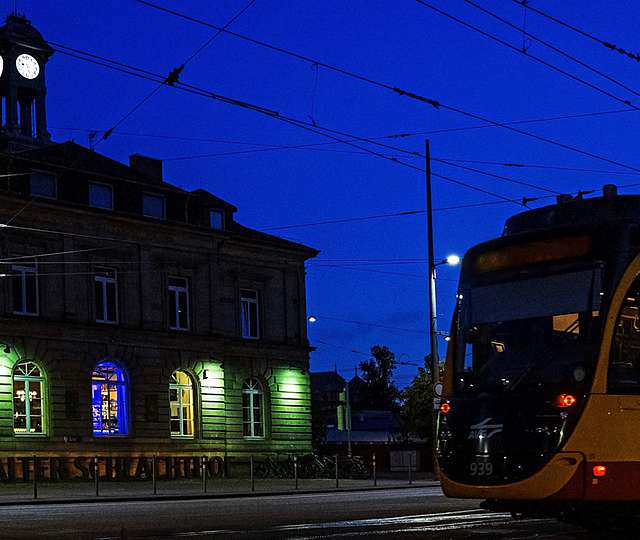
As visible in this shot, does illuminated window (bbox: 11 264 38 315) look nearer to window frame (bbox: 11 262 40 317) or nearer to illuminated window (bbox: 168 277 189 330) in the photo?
window frame (bbox: 11 262 40 317)

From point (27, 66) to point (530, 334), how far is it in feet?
144

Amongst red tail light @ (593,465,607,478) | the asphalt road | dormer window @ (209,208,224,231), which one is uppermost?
dormer window @ (209,208,224,231)

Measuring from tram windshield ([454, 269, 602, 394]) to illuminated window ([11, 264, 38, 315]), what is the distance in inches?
1229

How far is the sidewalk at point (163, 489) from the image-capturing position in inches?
1270

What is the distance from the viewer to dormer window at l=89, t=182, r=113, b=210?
4562 cm

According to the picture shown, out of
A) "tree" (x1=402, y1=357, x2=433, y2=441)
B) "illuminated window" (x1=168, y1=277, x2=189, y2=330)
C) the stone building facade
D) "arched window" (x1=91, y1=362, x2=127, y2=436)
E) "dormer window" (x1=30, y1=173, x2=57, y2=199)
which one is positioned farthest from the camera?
"tree" (x1=402, y1=357, x2=433, y2=441)

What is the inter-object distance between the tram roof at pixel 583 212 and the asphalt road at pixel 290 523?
3774mm

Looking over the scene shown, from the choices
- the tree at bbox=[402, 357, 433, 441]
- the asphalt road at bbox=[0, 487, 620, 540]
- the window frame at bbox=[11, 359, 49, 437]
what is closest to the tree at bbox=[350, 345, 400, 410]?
the tree at bbox=[402, 357, 433, 441]

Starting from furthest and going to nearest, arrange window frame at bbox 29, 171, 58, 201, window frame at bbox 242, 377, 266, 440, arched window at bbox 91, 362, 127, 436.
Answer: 1. window frame at bbox 242, 377, 266, 440
2. arched window at bbox 91, 362, 127, 436
3. window frame at bbox 29, 171, 58, 201

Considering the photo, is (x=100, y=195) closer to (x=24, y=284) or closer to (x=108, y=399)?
(x=24, y=284)

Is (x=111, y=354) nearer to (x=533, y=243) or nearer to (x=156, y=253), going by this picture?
(x=156, y=253)

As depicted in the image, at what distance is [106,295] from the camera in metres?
46.0

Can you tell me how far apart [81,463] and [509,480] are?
3262 centimetres

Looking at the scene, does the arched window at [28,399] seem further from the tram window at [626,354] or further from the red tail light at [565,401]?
the tram window at [626,354]
